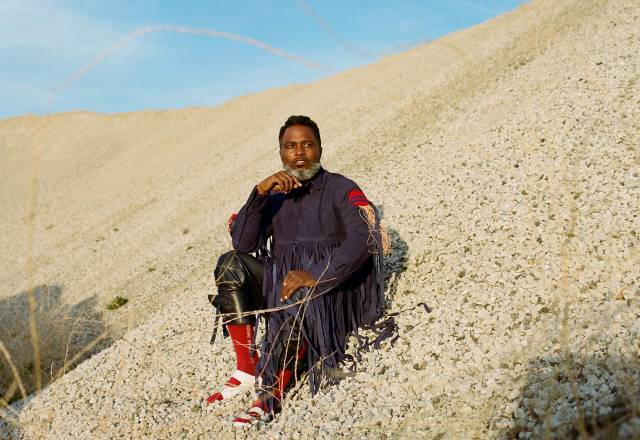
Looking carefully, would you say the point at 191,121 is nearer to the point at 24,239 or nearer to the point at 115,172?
the point at 115,172

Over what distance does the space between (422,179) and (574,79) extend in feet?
12.5

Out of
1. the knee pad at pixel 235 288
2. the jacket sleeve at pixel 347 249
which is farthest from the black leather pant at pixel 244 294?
the jacket sleeve at pixel 347 249

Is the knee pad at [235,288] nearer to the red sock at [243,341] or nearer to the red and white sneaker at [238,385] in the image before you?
the red sock at [243,341]

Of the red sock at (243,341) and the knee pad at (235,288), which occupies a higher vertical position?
the knee pad at (235,288)

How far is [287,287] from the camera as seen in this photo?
144 inches

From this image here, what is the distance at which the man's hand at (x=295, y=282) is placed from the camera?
3.65m

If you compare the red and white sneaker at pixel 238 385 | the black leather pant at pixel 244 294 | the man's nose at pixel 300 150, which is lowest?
the red and white sneaker at pixel 238 385

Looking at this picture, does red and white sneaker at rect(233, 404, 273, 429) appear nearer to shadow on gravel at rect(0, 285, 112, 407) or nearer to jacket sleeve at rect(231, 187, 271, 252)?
jacket sleeve at rect(231, 187, 271, 252)

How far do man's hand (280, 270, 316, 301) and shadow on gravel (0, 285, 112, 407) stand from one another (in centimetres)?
187

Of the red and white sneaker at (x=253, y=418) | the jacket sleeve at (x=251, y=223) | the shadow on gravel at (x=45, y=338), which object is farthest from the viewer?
the shadow on gravel at (x=45, y=338)

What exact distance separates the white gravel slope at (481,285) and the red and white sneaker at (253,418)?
8 cm

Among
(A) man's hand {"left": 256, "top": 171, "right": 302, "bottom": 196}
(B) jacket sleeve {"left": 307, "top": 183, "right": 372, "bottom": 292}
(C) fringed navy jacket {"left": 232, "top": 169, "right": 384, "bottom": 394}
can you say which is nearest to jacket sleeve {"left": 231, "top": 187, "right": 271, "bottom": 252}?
(C) fringed navy jacket {"left": 232, "top": 169, "right": 384, "bottom": 394}

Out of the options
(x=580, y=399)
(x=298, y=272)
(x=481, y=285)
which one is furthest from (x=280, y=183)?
(x=580, y=399)

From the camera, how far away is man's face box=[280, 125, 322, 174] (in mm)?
4102
